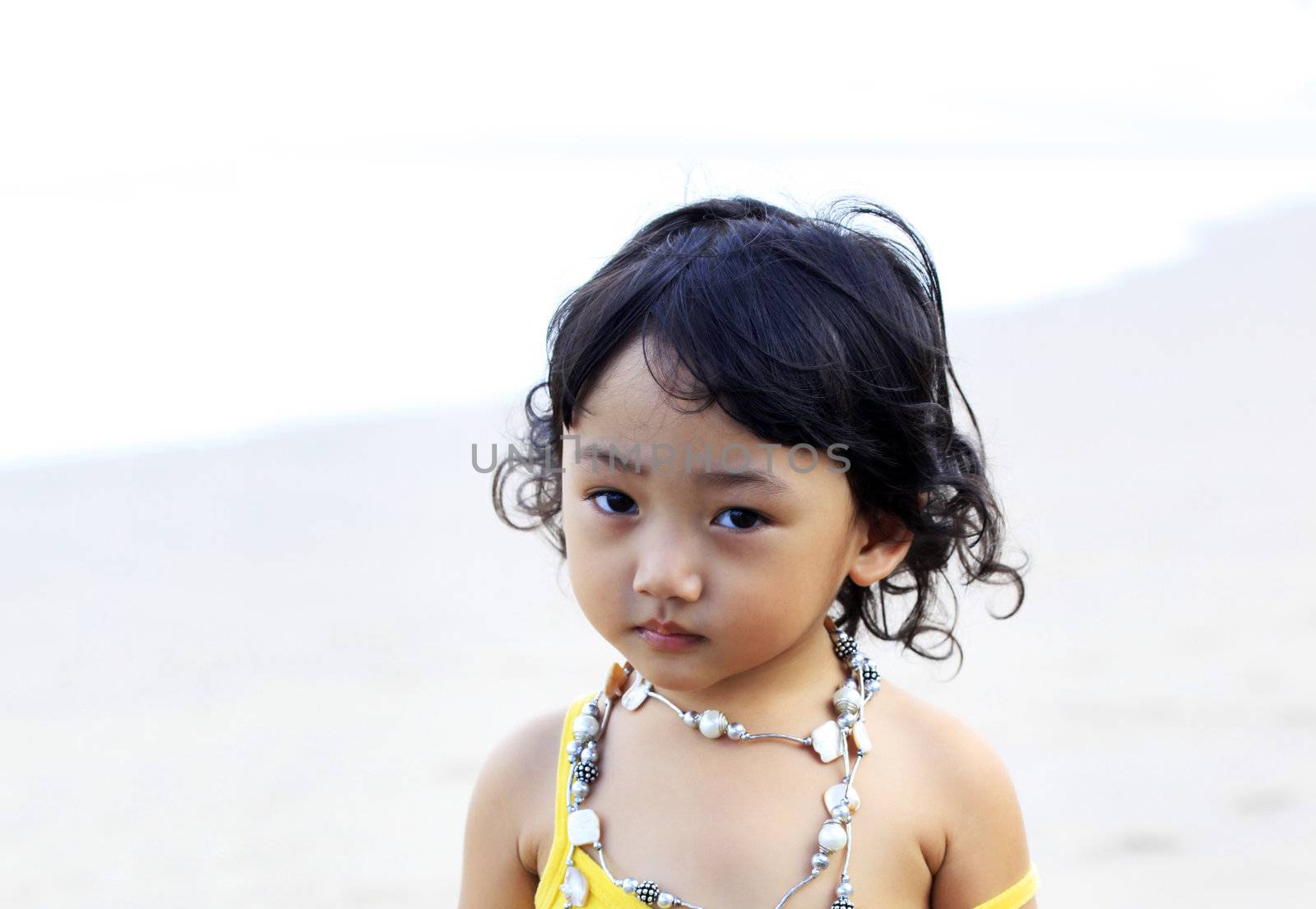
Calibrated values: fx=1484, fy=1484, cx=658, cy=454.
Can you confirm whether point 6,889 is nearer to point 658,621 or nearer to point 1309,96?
point 658,621

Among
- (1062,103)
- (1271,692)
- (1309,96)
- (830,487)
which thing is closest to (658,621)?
(830,487)

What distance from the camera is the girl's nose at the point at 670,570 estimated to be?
1489 mm

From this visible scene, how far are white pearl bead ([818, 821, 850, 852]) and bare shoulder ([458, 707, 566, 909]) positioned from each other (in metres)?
0.32

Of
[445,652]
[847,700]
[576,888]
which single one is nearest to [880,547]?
[847,700]

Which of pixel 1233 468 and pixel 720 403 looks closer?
pixel 720 403

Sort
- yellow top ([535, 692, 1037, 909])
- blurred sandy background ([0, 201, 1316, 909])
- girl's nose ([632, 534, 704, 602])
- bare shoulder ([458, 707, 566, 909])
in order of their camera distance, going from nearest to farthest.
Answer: girl's nose ([632, 534, 704, 602]), yellow top ([535, 692, 1037, 909]), bare shoulder ([458, 707, 566, 909]), blurred sandy background ([0, 201, 1316, 909])

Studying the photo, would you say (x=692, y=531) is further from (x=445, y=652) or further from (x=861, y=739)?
(x=445, y=652)

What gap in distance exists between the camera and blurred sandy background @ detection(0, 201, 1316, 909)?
11.5 feet

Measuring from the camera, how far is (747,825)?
62.9 inches

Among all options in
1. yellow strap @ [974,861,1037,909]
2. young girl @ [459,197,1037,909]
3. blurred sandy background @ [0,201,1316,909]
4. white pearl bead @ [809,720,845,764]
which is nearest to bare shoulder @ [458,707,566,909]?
young girl @ [459,197,1037,909]

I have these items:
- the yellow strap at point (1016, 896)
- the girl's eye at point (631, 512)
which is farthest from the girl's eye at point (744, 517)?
the yellow strap at point (1016, 896)

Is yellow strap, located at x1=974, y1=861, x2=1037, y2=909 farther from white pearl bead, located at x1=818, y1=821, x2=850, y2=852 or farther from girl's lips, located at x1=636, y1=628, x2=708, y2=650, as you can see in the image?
girl's lips, located at x1=636, y1=628, x2=708, y2=650

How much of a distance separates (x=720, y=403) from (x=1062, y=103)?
13.0m

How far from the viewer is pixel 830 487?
5.13 ft
